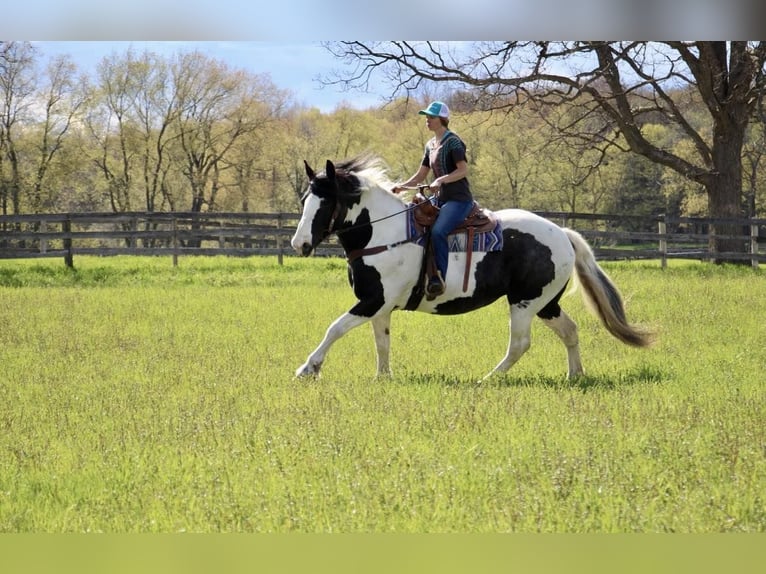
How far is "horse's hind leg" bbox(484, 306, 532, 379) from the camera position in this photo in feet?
24.3

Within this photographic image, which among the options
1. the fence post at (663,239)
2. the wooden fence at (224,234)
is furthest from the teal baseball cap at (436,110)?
the fence post at (663,239)

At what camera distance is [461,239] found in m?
7.29

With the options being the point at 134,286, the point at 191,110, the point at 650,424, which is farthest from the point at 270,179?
the point at 650,424

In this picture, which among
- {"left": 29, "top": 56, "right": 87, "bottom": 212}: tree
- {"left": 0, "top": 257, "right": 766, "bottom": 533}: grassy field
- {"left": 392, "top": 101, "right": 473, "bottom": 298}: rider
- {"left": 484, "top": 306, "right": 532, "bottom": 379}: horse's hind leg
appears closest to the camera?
{"left": 0, "top": 257, "right": 766, "bottom": 533}: grassy field

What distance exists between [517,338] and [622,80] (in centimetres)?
1316

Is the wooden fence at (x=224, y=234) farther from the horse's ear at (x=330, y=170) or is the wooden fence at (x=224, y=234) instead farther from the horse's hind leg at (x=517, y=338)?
the horse's ear at (x=330, y=170)

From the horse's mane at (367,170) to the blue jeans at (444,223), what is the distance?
451mm

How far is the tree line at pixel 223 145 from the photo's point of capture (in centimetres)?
2412

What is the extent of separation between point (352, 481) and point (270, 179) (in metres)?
24.5

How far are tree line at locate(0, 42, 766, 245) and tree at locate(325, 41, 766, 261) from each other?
141 cm

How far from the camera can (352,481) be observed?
4.61 meters

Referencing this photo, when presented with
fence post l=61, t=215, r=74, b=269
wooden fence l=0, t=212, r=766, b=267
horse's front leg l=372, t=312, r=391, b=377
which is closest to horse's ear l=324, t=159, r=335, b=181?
horse's front leg l=372, t=312, r=391, b=377

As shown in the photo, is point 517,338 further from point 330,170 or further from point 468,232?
point 330,170

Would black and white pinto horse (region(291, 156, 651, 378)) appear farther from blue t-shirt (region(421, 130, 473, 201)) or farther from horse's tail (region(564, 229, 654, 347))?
blue t-shirt (region(421, 130, 473, 201))
